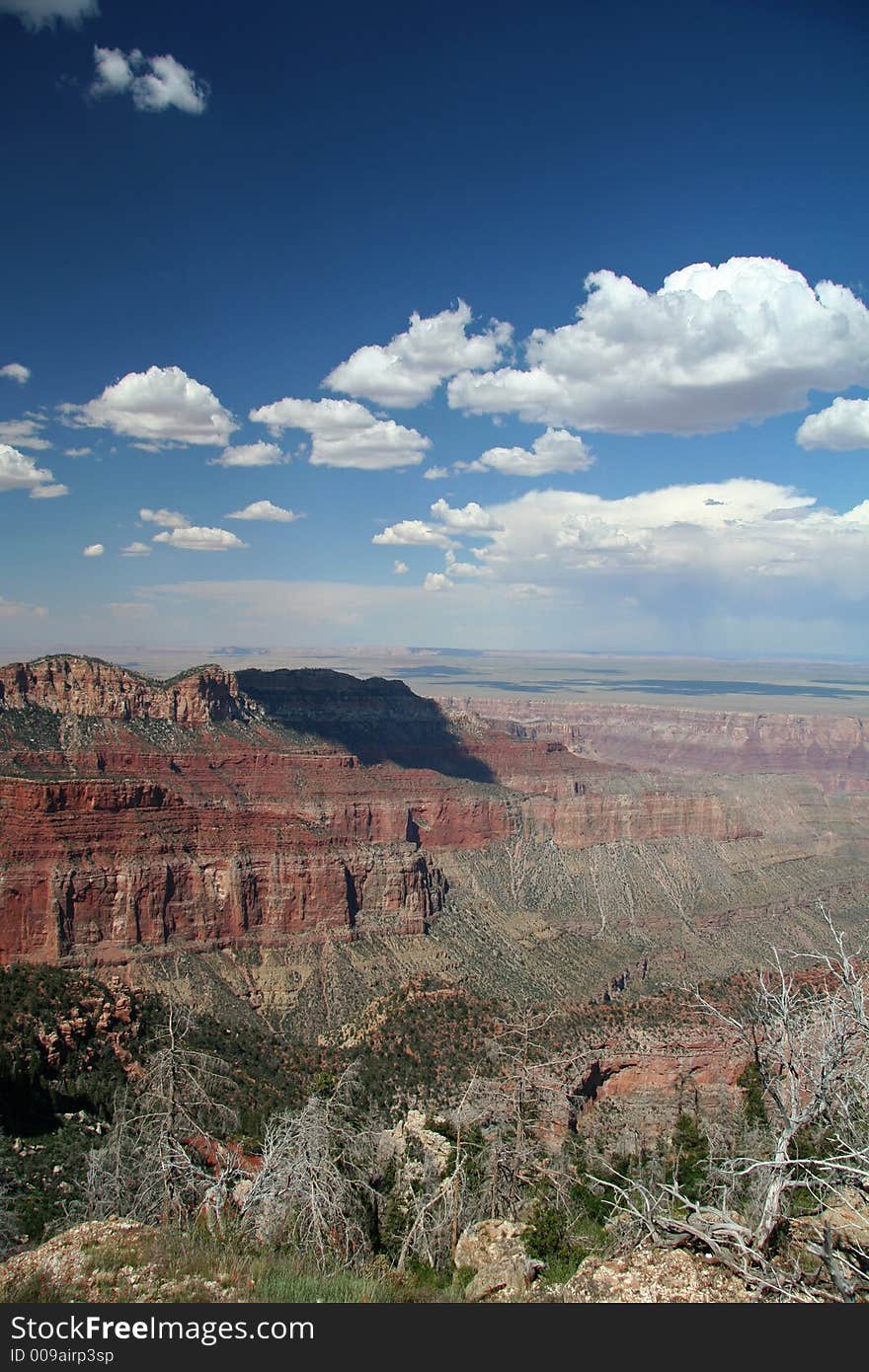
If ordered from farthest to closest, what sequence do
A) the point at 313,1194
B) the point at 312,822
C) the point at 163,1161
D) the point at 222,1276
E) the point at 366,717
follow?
1. the point at 366,717
2. the point at 312,822
3. the point at 163,1161
4. the point at 313,1194
5. the point at 222,1276

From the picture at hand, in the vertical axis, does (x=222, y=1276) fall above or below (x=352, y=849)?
above

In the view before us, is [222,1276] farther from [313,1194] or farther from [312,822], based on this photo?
[312,822]

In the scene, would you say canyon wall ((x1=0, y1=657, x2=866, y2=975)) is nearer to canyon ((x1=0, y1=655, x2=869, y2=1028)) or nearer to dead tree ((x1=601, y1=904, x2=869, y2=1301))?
canyon ((x1=0, y1=655, x2=869, y2=1028))

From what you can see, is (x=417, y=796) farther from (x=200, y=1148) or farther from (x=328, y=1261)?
(x=328, y=1261)

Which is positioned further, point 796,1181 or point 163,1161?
point 163,1161

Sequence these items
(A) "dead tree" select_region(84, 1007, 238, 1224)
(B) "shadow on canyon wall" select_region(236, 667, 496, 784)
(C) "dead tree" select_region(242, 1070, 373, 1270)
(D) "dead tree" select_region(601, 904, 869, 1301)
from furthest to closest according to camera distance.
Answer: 1. (B) "shadow on canyon wall" select_region(236, 667, 496, 784)
2. (A) "dead tree" select_region(84, 1007, 238, 1224)
3. (C) "dead tree" select_region(242, 1070, 373, 1270)
4. (D) "dead tree" select_region(601, 904, 869, 1301)

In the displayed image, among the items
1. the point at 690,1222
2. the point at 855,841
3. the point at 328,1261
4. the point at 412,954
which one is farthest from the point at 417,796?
the point at 690,1222

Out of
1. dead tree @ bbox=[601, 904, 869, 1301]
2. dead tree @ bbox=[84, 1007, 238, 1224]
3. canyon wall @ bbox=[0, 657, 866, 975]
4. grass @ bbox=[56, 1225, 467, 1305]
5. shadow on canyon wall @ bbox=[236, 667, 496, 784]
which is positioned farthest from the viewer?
shadow on canyon wall @ bbox=[236, 667, 496, 784]

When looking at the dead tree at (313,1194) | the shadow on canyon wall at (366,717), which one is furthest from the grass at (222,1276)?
the shadow on canyon wall at (366,717)

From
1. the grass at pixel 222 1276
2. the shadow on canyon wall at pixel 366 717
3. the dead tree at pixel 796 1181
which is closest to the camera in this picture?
the dead tree at pixel 796 1181

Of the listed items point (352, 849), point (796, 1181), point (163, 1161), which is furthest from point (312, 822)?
point (796, 1181)

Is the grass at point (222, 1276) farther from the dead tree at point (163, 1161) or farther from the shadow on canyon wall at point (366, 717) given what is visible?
the shadow on canyon wall at point (366, 717)

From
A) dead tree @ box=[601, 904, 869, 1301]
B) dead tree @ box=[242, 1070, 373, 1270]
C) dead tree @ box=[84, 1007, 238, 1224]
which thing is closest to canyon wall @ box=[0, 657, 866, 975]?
dead tree @ box=[84, 1007, 238, 1224]
